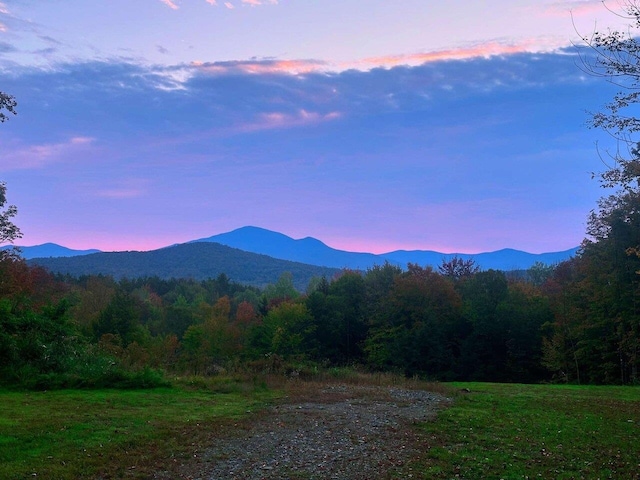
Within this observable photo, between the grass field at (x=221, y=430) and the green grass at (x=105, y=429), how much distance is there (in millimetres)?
18

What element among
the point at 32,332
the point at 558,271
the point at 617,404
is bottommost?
the point at 617,404

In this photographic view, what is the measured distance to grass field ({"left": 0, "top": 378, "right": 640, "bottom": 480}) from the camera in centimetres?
837

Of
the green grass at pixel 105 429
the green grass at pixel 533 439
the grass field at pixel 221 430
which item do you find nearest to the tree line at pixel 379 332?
the green grass at pixel 105 429

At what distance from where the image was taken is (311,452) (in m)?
9.59

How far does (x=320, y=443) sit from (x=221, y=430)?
230cm

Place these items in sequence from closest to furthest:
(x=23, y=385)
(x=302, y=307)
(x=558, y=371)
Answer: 1. (x=23, y=385)
2. (x=558, y=371)
3. (x=302, y=307)

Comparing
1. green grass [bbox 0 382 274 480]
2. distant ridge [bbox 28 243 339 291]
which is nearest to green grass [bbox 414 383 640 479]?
green grass [bbox 0 382 274 480]

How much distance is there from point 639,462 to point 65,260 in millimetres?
156900

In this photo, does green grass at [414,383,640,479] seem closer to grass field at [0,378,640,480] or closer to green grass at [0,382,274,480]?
grass field at [0,378,640,480]

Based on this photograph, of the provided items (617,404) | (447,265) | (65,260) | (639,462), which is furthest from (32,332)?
(65,260)

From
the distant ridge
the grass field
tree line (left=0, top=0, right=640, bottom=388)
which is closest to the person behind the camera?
the grass field

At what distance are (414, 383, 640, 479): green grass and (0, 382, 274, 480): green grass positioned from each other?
4.75m

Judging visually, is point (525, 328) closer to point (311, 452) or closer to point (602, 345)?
point (602, 345)

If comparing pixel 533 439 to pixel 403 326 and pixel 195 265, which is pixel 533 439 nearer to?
pixel 403 326
